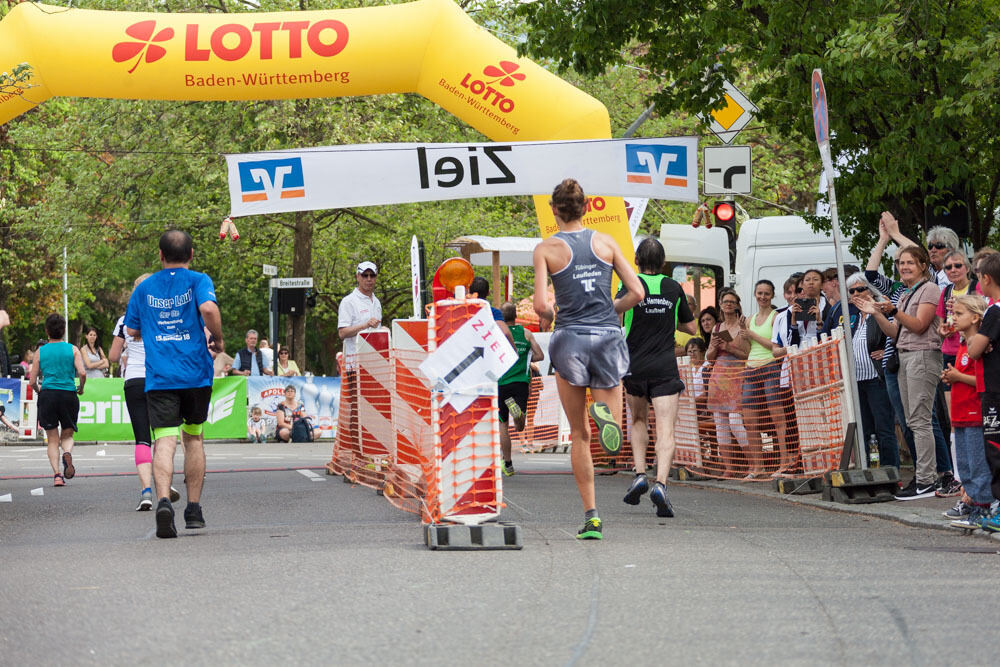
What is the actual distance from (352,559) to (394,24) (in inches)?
380

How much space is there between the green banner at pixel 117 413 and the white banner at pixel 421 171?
43.7 feet

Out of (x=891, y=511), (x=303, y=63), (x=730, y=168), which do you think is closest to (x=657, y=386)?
(x=891, y=511)

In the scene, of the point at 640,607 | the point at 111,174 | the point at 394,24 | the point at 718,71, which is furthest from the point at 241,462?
the point at 111,174

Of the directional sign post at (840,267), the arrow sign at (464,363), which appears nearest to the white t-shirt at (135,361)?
the arrow sign at (464,363)

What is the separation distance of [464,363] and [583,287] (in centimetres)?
81

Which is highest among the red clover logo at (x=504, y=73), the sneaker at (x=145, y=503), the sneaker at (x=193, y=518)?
the red clover logo at (x=504, y=73)

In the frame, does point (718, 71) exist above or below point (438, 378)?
above

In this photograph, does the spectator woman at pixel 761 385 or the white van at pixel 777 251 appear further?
the white van at pixel 777 251

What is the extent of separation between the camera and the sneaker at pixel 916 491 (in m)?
11.0

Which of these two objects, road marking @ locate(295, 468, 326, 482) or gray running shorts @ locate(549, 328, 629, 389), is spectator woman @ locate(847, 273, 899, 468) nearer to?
gray running shorts @ locate(549, 328, 629, 389)

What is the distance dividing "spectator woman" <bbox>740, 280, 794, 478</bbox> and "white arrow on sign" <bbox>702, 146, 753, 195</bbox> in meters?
5.76

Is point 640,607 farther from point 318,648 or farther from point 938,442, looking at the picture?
point 938,442

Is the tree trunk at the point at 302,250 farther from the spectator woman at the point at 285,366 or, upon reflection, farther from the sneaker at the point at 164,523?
the sneaker at the point at 164,523

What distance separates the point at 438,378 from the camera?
332 inches
